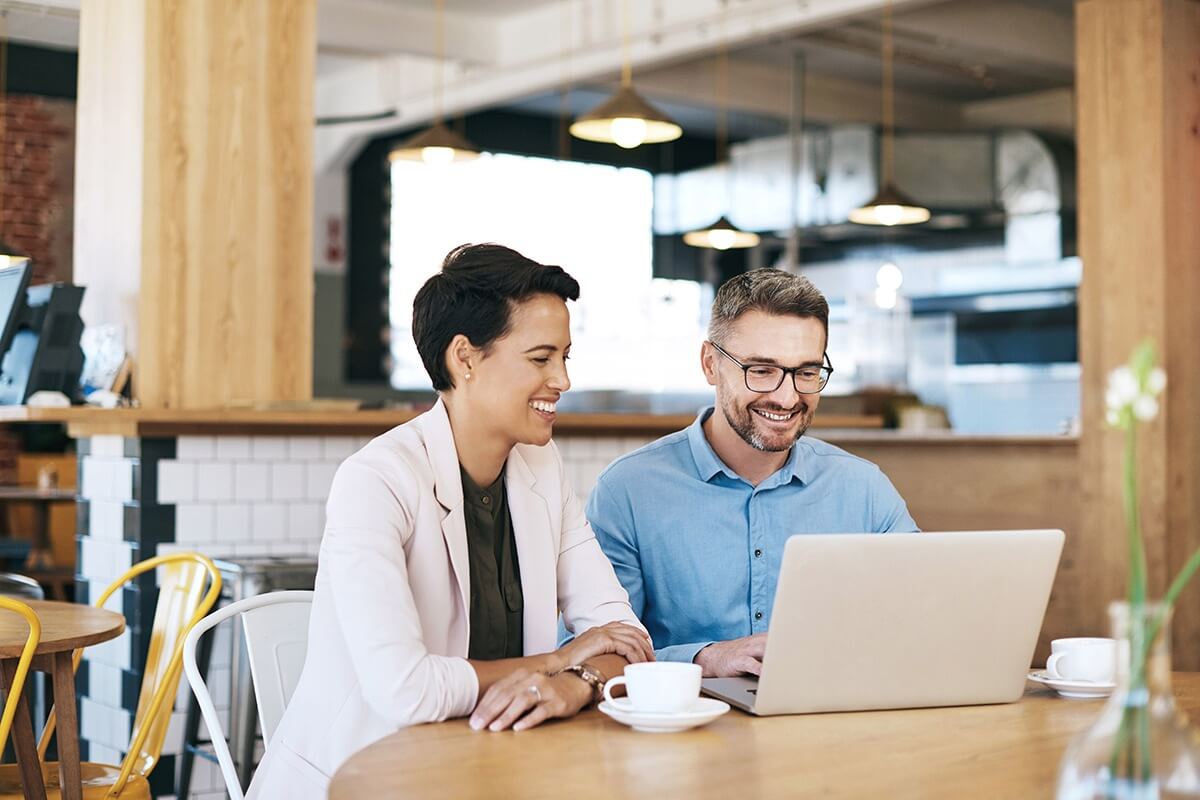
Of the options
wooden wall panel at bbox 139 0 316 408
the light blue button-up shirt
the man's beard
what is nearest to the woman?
the light blue button-up shirt

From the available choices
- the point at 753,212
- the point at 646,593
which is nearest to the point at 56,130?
the point at 753,212

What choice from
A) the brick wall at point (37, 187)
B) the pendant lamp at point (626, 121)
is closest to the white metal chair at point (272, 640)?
the pendant lamp at point (626, 121)

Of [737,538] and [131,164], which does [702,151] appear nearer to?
[131,164]

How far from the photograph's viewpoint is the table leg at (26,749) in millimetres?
2525

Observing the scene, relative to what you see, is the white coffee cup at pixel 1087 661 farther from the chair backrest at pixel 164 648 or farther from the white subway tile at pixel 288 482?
the white subway tile at pixel 288 482

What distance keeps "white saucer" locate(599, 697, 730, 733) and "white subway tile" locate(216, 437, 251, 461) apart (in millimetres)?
2494

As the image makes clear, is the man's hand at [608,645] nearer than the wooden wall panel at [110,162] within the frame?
Yes

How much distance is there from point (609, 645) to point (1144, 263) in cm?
403

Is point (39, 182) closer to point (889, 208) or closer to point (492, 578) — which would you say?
point (889, 208)

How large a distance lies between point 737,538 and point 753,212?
7656mm

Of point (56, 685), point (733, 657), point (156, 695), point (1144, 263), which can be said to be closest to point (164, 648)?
point (156, 695)

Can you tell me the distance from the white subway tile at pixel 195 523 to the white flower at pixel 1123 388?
3.20m

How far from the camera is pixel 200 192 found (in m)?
4.29

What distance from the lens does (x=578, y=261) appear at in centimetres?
1071
